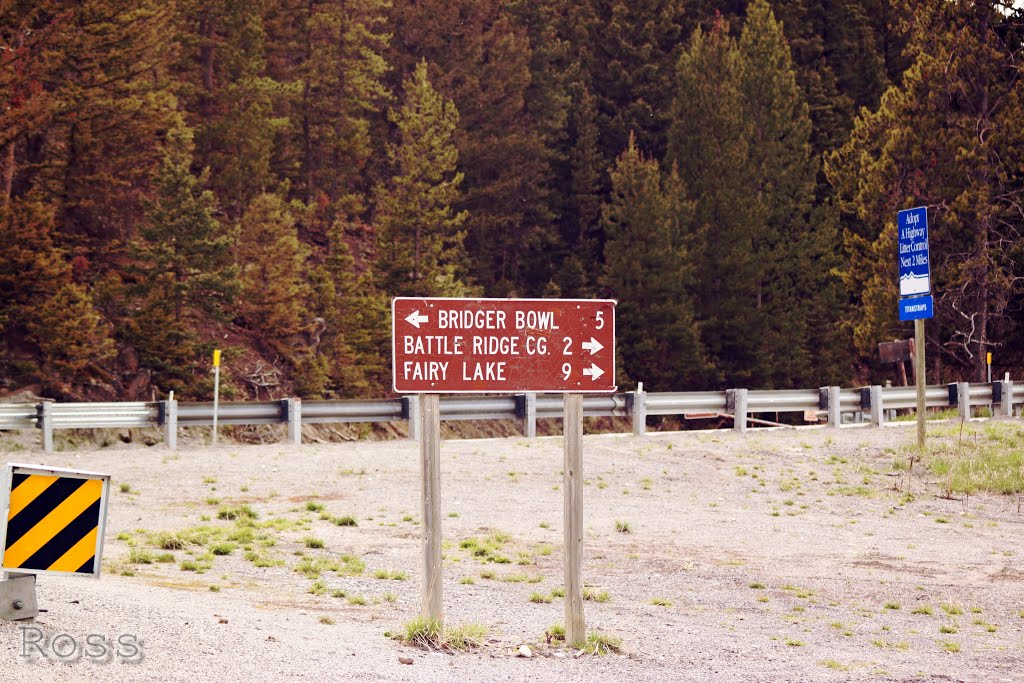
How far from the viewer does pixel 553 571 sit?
1394 centimetres

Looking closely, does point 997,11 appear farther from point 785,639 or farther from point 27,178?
point 785,639

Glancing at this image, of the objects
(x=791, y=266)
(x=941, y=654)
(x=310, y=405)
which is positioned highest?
(x=791, y=266)

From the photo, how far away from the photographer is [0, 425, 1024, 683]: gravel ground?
9195mm

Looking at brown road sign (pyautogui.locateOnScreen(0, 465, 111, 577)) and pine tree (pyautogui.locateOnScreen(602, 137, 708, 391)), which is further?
pine tree (pyautogui.locateOnScreen(602, 137, 708, 391))

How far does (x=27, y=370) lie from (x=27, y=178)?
7.49 m

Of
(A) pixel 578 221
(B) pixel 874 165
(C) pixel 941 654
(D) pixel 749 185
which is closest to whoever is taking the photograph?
(C) pixel 941 654

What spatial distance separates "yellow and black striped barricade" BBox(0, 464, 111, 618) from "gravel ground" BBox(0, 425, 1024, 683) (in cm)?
49

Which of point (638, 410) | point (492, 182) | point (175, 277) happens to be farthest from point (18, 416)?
point (492, 182)

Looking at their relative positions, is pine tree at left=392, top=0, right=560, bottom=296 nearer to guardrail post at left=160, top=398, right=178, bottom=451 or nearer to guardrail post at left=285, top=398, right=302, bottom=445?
guardrail post at left=285, top=398, right=302, bottom=445

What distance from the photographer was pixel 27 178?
38500mm

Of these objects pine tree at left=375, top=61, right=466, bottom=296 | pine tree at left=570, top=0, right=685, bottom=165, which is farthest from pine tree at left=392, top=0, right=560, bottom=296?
pine tree at left=375, top=61, right=466, bottom=296

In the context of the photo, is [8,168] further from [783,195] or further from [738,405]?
[783,195]

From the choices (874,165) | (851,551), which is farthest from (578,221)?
(851,551)

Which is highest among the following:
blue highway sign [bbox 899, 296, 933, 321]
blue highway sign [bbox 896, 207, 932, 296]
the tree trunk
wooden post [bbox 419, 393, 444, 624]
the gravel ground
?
the tree trunk
